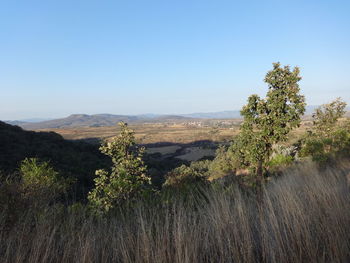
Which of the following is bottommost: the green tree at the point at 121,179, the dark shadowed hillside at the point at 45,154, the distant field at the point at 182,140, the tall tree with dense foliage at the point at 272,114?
the distant field at the point at 182,140

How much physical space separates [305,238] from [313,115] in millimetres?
21871

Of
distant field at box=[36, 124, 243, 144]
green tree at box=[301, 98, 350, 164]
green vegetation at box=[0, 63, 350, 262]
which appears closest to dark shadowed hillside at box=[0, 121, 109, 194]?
green vegetation at box=[0, 63, 350, 262]

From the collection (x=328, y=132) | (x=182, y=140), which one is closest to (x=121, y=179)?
(x=328, y=132)

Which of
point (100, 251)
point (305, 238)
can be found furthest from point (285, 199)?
point (100, 251)

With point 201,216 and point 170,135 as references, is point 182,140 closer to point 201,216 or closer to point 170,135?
point 170,135

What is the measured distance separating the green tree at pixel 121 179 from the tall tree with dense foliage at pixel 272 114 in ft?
16.9

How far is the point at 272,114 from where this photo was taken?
8867 mm

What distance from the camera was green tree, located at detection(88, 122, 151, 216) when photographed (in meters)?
6.32

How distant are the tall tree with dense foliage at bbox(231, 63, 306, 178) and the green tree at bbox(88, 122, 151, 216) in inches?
202

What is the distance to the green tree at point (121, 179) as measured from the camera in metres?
6.32

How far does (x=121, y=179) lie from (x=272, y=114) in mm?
6852

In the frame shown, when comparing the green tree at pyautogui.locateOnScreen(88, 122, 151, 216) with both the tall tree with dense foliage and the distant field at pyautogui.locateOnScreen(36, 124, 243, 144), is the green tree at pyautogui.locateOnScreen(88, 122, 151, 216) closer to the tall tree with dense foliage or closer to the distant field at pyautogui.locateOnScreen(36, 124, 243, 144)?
the tall tree with dense foliage

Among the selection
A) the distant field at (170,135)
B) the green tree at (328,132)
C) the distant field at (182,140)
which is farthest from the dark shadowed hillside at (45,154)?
the distant field at (170,135)

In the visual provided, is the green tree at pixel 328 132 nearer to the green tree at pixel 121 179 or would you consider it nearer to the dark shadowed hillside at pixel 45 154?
the green tree at pixel 121 179
